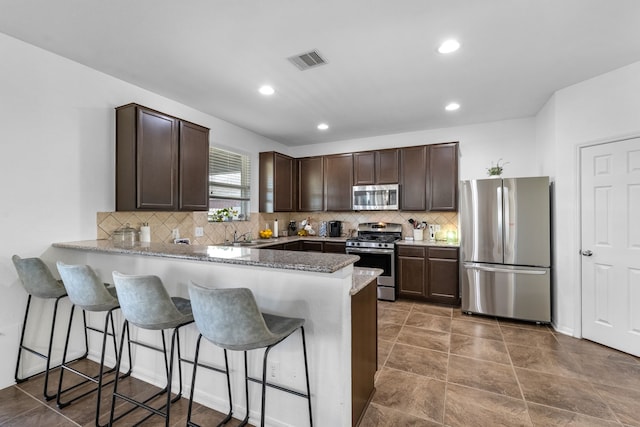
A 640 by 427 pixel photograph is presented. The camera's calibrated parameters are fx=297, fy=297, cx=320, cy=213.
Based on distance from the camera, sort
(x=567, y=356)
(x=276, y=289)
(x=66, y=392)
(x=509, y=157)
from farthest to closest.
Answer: (x=509, y=157)
(x=567, y=356)
(x=66, y=392)
(x=276, y=289)

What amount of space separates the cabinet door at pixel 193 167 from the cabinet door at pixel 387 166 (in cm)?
272

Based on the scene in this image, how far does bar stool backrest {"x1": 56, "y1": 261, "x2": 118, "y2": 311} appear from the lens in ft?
6.35

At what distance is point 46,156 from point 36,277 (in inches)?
39.7

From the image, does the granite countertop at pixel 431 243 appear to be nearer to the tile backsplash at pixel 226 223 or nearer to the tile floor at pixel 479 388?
the tile backsplash at pixel 226 223

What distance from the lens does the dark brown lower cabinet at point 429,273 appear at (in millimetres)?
4188

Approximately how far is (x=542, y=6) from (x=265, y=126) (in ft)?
11.4

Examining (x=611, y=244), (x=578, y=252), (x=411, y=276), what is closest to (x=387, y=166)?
(x=411, y=276)

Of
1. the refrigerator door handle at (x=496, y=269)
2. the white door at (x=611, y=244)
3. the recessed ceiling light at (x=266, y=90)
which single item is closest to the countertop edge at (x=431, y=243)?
the refrigerator door handle at (x=496, y=269)

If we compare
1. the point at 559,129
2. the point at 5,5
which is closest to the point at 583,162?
the point at 559,129

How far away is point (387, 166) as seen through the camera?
487 cm

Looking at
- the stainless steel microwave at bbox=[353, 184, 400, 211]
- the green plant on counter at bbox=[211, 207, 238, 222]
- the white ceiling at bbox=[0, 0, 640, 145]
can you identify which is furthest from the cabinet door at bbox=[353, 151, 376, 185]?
the green plant on counter at bbox=[211, 207, 238, 222]

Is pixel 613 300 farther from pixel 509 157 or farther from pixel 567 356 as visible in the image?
pixel 509 157

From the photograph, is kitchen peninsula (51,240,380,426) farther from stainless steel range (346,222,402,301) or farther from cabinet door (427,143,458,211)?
cabinet door (427,143,458,211)

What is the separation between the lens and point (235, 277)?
1.97m
